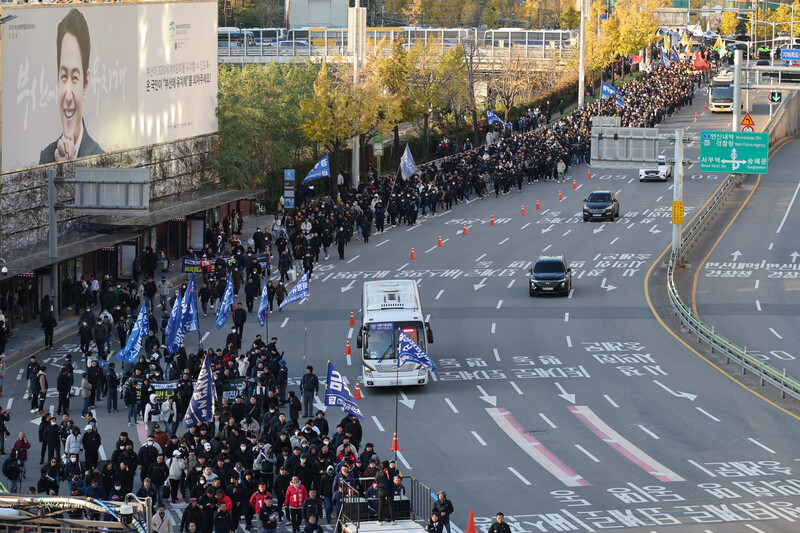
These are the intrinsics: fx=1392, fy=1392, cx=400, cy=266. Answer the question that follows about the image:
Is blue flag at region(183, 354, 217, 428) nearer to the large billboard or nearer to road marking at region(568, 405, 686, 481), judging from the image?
road marking at region(568, 405, 686, 481)

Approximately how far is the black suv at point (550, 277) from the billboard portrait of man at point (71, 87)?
17791 mm

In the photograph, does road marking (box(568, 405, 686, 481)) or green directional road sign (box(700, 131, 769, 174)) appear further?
green directional road sign (box(700, 131, 769, 174))

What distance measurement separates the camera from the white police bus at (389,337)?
38438 mm

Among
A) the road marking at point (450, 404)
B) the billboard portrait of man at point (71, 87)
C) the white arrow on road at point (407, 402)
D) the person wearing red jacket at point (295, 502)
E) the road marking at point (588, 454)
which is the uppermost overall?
the billboard portrait of man at point (71, 87)

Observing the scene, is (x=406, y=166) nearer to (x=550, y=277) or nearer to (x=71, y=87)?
(x=550, y=277)

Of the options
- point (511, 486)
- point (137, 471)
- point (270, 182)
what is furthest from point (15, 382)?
point (270, 182)

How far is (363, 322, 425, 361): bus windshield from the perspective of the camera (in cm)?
3869

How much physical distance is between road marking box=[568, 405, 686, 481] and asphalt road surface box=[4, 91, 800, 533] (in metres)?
0.07

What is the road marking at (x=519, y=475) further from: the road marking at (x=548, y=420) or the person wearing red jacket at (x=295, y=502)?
the person wearing red jacket at (x=295, y=502)

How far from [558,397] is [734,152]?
1099 inches

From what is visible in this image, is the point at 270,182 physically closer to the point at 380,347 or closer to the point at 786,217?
the point at 786,217

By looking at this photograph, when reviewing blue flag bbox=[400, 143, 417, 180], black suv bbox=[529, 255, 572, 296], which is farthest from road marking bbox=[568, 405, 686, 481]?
blue flag bbox=[400, 143, 417, 180]

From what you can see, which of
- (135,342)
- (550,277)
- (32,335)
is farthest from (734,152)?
(135,342)

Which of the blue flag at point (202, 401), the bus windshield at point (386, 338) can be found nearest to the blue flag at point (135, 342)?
the blue flag at point (202, 401)
